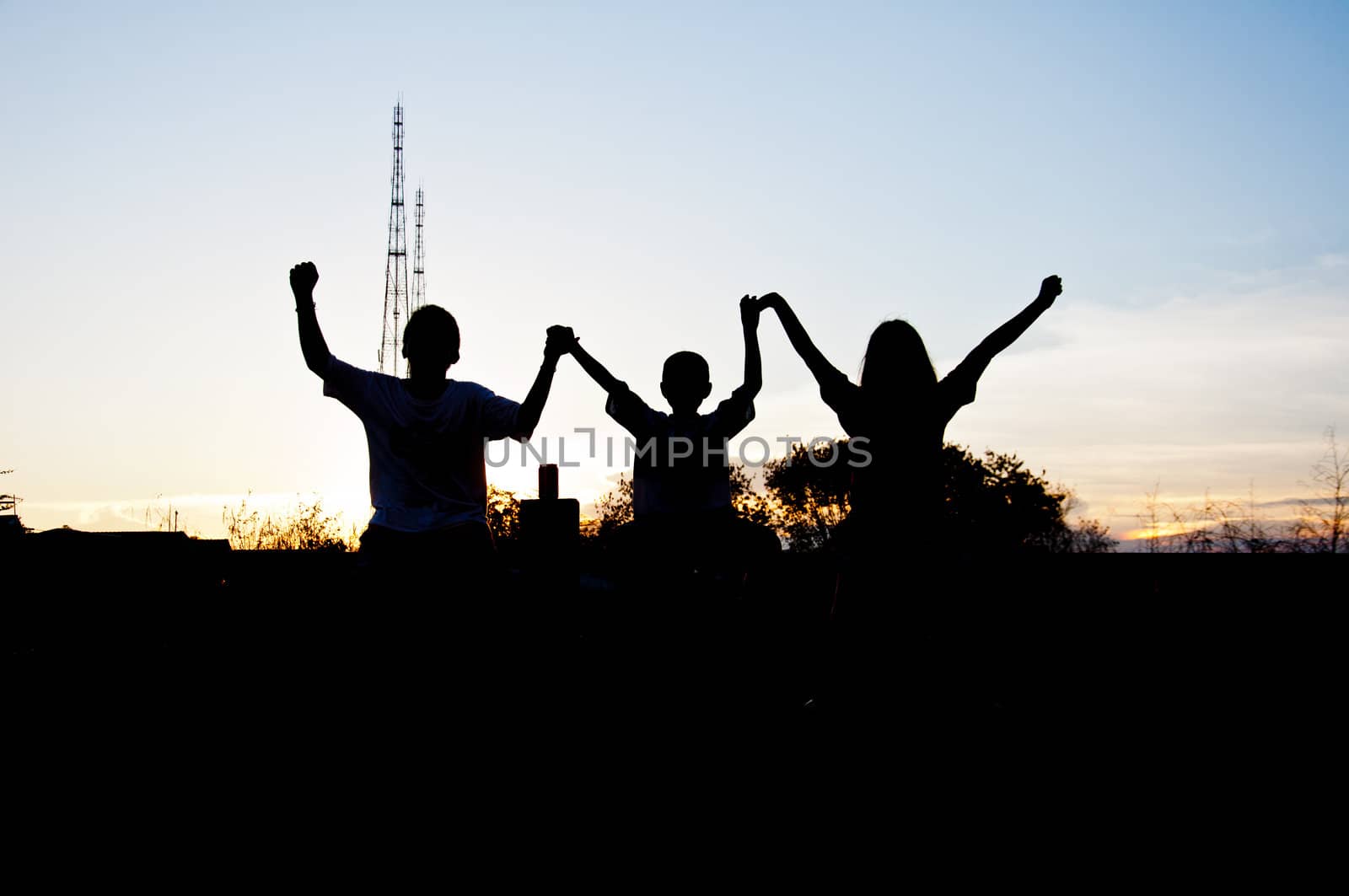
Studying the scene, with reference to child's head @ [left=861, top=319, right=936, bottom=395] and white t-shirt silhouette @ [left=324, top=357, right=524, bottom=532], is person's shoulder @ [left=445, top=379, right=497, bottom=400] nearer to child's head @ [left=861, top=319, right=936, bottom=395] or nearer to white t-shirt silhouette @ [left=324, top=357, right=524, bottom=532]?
white t-shirt silhouette @ [left=324, top=357, right=524, bottom=532]

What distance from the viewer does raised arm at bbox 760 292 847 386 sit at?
5.21 metres

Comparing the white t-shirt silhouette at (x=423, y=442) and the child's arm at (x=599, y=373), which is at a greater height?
the child's arm at (x=599, y=373)

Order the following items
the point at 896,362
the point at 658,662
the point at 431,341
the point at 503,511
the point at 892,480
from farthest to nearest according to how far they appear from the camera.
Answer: the point at 503,511, the point at 658,662, the point at 896,362, the point at 892,480, the point at 431,341

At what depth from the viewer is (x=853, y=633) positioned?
15.6 ft

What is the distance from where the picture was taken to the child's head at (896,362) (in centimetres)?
500

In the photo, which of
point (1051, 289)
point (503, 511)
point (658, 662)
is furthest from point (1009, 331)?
point (503, 511)

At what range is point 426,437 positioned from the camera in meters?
4.51

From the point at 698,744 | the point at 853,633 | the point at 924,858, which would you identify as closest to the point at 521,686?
the point at 698,744

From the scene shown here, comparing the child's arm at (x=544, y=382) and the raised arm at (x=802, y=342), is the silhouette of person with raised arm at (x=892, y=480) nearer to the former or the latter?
the raised arm at (x=802, y=342)

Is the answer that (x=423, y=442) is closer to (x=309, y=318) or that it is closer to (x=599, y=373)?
(x=309, y=318)

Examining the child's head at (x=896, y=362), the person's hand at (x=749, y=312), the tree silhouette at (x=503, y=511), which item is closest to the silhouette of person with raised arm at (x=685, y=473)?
the person's hand at (x=749, y=312)

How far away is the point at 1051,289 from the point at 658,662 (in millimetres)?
2735

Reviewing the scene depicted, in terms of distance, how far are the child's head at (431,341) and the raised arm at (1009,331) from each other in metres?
2.28

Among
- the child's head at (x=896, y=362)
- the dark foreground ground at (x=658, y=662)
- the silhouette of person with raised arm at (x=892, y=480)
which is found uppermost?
the child's head at (x=896, y=362)
